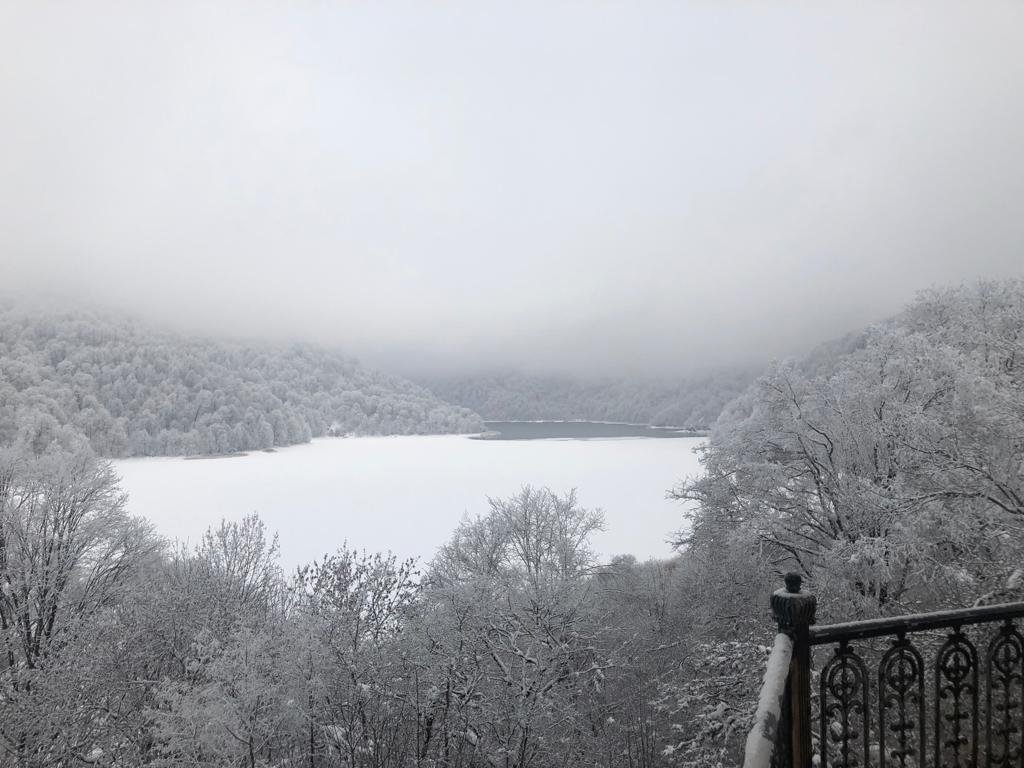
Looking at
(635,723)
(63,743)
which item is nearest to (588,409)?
(635,723)

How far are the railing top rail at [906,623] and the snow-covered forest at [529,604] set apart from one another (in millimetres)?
4895

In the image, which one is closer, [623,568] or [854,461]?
[854,461]

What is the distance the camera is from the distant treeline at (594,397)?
90.2 m

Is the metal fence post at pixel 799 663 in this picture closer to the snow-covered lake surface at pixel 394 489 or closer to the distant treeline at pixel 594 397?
the snow-covered lake surface at pixel 394 489

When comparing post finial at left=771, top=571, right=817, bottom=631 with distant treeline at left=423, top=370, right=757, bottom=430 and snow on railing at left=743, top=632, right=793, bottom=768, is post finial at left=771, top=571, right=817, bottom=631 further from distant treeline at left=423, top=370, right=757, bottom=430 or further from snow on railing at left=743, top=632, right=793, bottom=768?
distant treeline at left=423, top=370, right=757, bottom=430

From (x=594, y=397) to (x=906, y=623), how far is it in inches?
6151

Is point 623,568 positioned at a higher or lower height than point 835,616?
lower

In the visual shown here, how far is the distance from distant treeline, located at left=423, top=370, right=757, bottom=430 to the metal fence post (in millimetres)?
81201

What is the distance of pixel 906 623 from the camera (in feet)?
9.36

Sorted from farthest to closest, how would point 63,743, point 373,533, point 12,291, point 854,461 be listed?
point 12,291 < point 373,533 < point 854,461 < point 63,743

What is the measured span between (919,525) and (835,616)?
3.91 meters

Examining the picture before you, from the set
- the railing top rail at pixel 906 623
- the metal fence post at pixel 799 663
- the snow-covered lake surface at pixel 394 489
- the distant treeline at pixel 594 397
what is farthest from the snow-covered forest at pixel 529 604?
the distant treeline at pixel 594 397

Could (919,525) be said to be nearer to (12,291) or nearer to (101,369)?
(101,369)

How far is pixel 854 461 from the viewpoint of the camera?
49.4 ft
